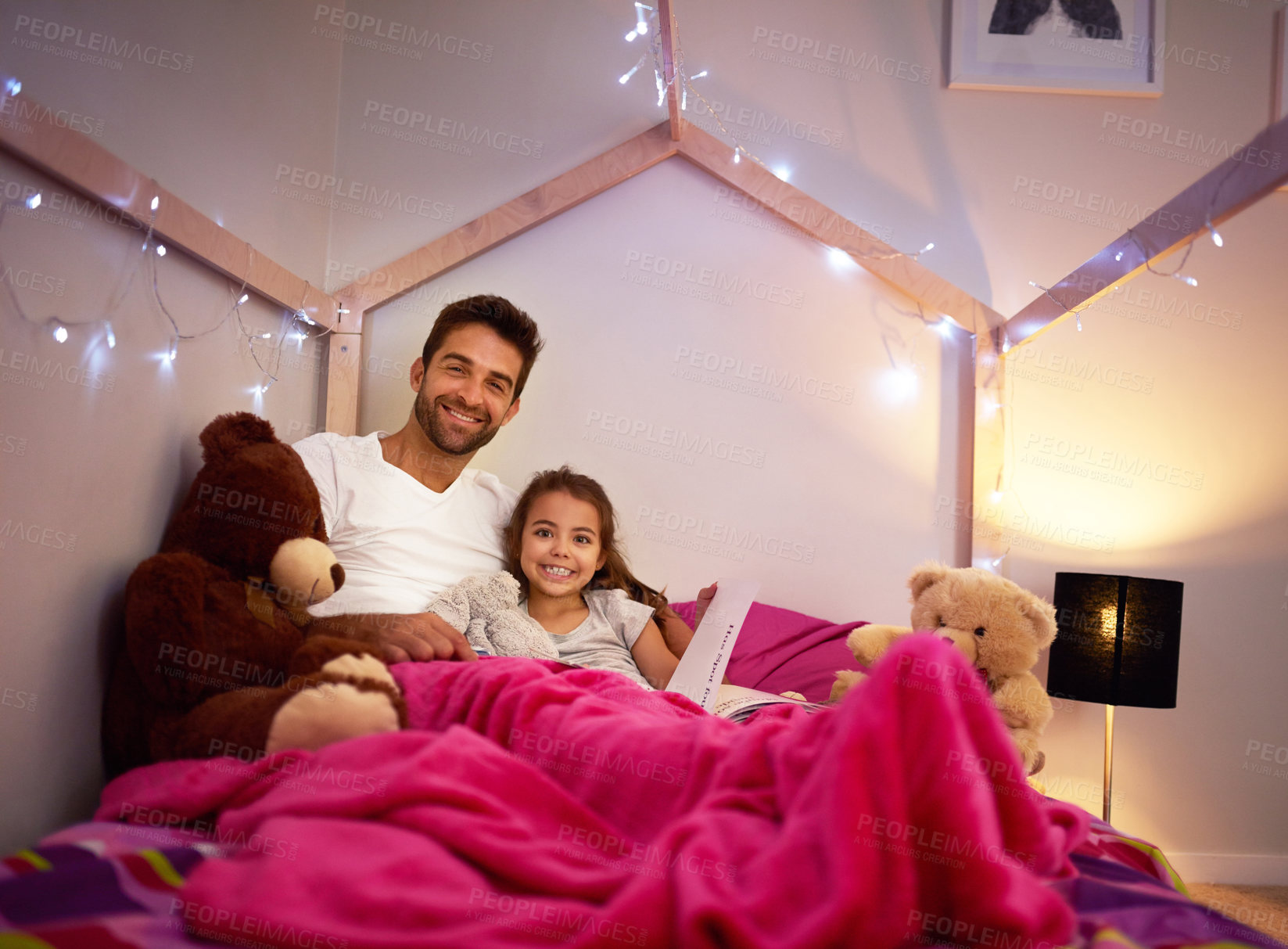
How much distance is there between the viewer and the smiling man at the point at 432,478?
1651 mm

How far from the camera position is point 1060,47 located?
7.80 ft

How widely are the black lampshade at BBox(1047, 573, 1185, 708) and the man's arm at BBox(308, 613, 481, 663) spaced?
4.40ft

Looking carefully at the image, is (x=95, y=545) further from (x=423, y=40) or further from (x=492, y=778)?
(x=423, y=40)

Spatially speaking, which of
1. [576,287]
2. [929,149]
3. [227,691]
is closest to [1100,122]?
[929,149]

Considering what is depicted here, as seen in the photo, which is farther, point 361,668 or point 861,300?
point 861,300

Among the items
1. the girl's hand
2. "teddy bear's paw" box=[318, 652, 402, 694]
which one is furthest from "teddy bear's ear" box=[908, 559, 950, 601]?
"teddy bear's paw" box=[318, 652, 402, 694]

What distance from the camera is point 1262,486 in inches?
87.7

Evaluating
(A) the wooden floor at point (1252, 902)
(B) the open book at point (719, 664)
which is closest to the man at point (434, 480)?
(B) the open book at point (719, 664)

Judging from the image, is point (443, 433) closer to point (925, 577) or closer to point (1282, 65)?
point (925, 577)

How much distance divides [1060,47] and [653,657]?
211cm

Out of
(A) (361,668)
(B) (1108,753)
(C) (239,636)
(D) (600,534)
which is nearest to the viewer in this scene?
(A) (361,668)

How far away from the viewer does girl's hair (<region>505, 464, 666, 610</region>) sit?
1.81 metres

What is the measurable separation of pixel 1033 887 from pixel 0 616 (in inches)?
46.2

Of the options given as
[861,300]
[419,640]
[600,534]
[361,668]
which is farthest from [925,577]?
[361,668]
